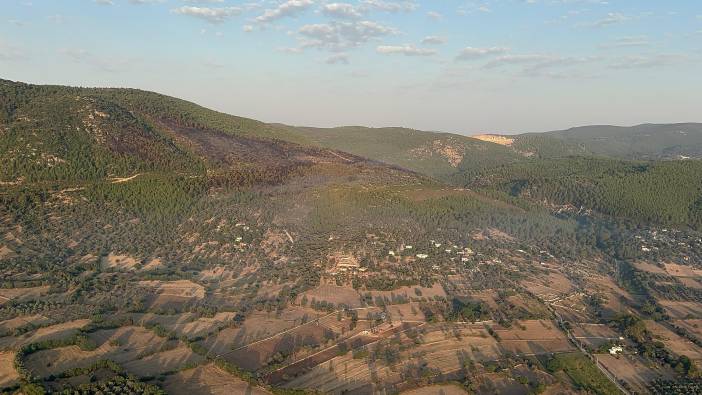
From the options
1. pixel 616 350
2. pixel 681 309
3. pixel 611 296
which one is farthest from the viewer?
pixel 611 296

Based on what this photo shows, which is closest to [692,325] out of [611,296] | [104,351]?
[611,296]

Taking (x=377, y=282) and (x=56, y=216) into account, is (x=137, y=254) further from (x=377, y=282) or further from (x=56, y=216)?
(x=377, y=282)

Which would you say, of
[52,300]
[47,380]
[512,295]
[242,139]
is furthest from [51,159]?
[512,295]

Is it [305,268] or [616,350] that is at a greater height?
[305,268]

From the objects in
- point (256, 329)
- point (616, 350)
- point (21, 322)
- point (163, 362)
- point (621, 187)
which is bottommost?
point (616, 350)

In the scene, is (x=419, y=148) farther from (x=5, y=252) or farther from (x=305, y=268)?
(x=5, y=252)

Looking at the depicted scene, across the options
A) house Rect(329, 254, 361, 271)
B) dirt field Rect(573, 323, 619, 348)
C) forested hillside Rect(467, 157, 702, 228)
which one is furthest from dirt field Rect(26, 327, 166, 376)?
forested hillside Rect(467, 157, 702, 228)

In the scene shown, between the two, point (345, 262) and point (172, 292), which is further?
point (345, 262)
